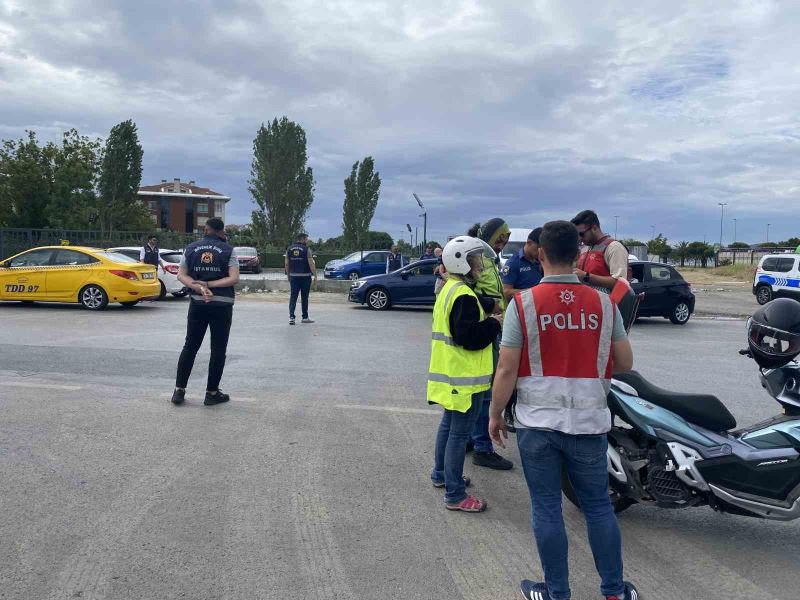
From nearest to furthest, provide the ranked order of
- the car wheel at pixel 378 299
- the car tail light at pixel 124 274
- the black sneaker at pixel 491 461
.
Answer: the black sneaker at pixel 491 461, the car tail light at pixel 124 274, the car wheel at pixel 378 299

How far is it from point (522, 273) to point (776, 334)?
7.61ft

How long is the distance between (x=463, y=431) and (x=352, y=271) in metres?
25.4

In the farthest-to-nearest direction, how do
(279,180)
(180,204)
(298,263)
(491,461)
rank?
(180,204) < (279,180) < (298,263) < (491,461)

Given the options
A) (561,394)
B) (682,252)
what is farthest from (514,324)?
(682,252)

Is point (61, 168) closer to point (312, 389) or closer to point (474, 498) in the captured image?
point (312, 389)

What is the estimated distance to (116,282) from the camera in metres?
15.1

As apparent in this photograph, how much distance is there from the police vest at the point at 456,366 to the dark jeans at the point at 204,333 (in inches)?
127

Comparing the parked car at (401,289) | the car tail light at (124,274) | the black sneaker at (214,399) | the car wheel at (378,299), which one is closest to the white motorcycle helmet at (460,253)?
the black sneaker at (214,399)

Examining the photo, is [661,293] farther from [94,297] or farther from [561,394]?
[561,394]

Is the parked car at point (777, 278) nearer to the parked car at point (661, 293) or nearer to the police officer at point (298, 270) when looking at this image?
the parked car at point (661, 293)

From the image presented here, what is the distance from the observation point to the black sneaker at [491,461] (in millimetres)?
5066

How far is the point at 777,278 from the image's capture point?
77.8ft

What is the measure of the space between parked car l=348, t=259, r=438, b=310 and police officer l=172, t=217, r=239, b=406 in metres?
11.0

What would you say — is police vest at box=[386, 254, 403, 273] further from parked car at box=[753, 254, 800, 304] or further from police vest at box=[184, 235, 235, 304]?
police vest at box=[184, 235, 235, 304]
